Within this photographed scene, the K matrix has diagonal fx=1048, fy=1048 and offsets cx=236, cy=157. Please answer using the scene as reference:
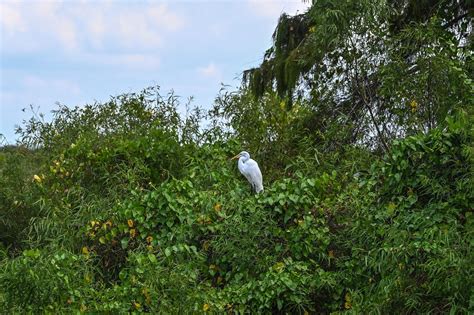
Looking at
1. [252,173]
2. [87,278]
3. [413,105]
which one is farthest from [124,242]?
[413,105]

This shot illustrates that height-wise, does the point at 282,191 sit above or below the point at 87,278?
above

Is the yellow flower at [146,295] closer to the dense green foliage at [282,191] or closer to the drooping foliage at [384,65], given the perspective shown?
the dense green foliage at [282,191]

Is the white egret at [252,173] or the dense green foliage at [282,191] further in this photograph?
the white egret at [252,173]

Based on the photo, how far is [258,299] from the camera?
729 cm

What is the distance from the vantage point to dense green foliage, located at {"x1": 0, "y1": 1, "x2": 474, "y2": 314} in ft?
22.1

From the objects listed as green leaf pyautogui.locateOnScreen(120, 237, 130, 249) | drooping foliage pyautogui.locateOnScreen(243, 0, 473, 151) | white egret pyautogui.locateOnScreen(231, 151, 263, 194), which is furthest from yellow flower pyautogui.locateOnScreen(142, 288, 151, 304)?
drooping foliage pyautogui.locateOnScreen(243, 0, 473, 151)

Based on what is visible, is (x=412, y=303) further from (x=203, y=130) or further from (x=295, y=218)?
(x=203, y=130)

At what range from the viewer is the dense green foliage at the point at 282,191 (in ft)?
22.1

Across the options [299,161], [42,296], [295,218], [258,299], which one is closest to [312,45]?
[299,161]

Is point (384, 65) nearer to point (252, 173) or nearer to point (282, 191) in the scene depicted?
point (252, 173)

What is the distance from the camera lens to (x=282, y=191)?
26.4ft

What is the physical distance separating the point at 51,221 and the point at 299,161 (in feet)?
7.96

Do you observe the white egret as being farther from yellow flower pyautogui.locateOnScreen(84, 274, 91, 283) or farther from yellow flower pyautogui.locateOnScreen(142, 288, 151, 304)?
yellow flower pyautogui.locateOnScreen(142, 288, 151, 304)

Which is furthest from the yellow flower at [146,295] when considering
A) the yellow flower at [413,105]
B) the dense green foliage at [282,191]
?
the yellow flower at [413,105]
